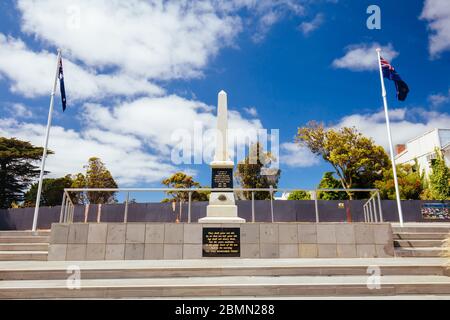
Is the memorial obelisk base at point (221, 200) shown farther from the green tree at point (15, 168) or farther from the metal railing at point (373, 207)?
the green tree at point (15, 168)

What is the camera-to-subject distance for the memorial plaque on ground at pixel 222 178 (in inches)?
454

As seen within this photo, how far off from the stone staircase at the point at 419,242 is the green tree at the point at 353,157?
25.8m

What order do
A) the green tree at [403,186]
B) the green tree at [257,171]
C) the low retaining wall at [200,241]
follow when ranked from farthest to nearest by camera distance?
the green tree at [257,171], the green tree at [403,186], the low retaining wall at [200,241]

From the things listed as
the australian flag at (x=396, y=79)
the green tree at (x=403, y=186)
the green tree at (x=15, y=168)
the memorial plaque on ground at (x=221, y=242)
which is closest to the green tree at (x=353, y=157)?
the green tree at (x=403, y=186)

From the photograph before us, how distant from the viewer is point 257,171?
149ft

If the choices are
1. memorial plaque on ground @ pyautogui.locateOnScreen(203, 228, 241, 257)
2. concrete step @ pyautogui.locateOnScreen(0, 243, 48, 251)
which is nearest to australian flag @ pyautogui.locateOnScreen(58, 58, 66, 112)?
concrete step @ pyautogui.locateOnScreen(0, 243, 48, 251)

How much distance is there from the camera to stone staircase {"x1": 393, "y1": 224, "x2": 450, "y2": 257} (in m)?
8.97

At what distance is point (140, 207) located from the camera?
26.1m

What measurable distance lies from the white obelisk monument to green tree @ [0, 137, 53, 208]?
4551 cm

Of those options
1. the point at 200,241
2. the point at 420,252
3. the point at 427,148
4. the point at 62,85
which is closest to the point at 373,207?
the point at 420,252

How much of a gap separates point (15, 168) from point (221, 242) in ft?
162

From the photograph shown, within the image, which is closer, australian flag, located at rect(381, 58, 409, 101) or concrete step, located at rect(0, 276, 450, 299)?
concrete step, located at rect(0, 276, 450, 299)

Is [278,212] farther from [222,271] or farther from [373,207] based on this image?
[222,271]

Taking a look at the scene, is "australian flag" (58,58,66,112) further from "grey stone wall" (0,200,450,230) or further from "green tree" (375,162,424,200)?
"green tree" (375,162,424,200)
